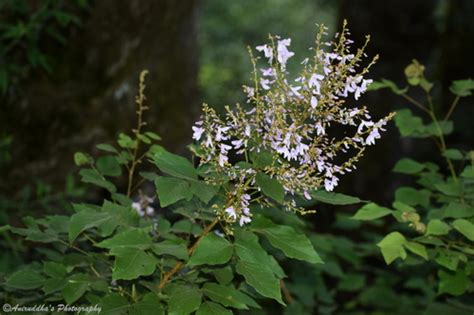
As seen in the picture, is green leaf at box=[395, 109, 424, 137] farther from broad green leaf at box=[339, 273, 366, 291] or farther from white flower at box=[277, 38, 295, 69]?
broad green leaf at box=[339, 273, 366, 291]

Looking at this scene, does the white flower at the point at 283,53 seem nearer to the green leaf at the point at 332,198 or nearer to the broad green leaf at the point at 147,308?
the green leaf at the point at 332,198

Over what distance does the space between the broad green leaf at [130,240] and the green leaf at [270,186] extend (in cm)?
36

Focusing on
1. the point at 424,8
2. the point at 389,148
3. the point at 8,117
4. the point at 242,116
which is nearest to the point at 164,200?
the point at 242,116

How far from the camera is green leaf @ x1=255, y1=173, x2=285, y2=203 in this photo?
67.4 inches

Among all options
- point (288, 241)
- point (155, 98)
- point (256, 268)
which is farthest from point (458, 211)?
point (155, 98)

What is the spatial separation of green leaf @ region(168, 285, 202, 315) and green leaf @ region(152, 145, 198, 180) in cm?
33

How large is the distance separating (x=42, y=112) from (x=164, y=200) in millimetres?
2563

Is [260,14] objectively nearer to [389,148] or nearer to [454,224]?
[389,148]

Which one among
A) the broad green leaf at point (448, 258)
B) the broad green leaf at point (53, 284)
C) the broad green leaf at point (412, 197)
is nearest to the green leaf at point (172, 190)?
the broad green leaf at point (53, 284)

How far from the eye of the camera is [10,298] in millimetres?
2152

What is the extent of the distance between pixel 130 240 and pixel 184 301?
23cm

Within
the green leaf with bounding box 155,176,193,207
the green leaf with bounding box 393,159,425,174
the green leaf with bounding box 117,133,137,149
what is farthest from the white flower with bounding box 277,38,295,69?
the green leaf with bounding box 393,159,425,174

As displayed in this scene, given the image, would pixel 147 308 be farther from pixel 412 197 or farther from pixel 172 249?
pixel 412 197

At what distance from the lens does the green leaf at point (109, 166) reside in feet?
7.91
